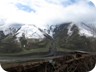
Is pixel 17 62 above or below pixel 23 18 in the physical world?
below

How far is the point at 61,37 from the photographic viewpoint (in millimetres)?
4359

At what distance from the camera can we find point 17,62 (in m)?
4.38

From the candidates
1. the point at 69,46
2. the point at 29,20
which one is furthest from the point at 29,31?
the point at 69,46

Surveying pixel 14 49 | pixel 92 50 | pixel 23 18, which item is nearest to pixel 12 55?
pixel 14 49

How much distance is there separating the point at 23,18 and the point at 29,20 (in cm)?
5

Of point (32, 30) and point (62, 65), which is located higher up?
point (32, 30)

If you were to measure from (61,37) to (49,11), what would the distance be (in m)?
0.25

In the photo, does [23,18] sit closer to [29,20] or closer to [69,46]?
[29,20]

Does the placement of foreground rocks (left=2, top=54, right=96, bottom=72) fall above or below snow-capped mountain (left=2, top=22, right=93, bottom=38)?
below

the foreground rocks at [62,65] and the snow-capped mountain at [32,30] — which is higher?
the snow-capped mountain at [32,30]

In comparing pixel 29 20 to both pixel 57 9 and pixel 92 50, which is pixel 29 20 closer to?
pixel 57 9

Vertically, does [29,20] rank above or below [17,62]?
above

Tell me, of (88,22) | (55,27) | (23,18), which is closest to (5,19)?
(23,18)

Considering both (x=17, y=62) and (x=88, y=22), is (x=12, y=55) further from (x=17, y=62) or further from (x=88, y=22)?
(x=88, y=22)
